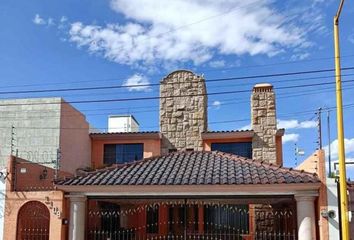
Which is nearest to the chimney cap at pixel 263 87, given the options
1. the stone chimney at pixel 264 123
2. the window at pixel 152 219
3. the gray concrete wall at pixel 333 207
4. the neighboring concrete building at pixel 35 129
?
the stone chimney at pixel 264 123

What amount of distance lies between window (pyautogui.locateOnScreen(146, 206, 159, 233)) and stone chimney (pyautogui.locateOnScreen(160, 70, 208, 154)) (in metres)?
4.24

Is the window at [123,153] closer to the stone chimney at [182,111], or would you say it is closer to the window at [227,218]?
the stone chimney at [182,111]

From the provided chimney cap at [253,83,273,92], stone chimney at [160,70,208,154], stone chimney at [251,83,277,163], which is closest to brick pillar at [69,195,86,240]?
stone chimney at [160,70,208,154]

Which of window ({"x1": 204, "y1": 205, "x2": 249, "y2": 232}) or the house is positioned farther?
window ({"x1": 204, "y1": 205, "x2": 249, "y2": 232})

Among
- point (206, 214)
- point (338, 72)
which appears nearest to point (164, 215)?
point (206, 214)

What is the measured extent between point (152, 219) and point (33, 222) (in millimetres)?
6865

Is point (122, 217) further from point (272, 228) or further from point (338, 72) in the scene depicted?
point (338, 72)

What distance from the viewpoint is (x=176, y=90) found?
2609 centimetres

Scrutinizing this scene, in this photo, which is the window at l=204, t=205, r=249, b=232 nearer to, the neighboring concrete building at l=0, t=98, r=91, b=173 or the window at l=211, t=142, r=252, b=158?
the window at l=211, t=142, r=252, b=158

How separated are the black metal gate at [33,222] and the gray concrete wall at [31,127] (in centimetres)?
634

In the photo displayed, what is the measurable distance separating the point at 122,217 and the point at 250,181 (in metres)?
8.74

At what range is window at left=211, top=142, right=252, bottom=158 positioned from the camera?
25.1m

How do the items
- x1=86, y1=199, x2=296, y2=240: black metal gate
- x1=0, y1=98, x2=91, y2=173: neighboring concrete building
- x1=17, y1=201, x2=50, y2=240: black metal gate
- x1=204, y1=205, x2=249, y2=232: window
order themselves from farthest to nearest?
x1=0, y1=98, x2=91, y2=173: neighboring concrete building, x1=204, y1=205, x2=249, y2=232: window, x1=86, y1=199, x2=296, y2=240: black metal gate, x1=17, y1=201, x2=50, y2=240: black metal gate

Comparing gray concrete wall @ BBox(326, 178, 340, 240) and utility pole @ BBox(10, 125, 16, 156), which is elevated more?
utility pole @ BBox(10, 125, 16, 156)
